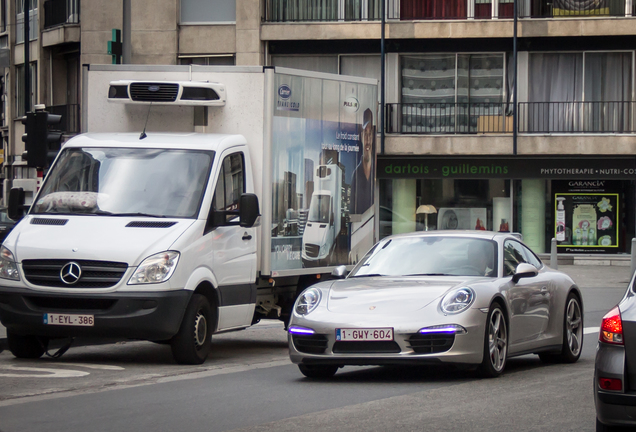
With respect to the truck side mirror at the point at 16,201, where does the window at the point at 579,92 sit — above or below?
above

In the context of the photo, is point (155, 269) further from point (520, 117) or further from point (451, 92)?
point (520, 117)

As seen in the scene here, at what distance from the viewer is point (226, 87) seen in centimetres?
1247

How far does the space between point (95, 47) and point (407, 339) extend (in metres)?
27.5

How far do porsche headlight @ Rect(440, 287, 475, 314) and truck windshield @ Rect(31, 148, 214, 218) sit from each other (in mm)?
3086

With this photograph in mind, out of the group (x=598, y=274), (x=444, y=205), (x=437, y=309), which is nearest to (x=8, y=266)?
(x=437, y=309)

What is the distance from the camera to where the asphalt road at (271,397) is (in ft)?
23.9

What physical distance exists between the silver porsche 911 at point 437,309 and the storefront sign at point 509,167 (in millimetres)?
22857

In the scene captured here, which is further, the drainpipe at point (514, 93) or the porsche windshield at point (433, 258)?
the drainpipe at point (514, 93)

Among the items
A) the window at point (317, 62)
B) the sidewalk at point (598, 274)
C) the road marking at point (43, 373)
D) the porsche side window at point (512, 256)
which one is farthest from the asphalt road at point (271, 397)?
the window at point (317, 62)

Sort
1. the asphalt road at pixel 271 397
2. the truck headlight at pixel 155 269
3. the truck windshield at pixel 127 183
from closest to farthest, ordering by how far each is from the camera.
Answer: the asphalt road at pixel 271 397, the truck headlight at pixel 155 269, the truck windshield at pixel 127 183

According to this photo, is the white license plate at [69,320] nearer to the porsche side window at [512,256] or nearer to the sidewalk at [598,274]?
the porsche side window at [512,256]

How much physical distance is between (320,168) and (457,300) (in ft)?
14.4

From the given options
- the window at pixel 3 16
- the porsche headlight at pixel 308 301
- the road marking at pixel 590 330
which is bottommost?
the road marking at pixel 590 330

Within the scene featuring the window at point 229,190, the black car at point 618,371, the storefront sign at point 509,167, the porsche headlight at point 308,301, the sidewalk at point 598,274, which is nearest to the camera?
the black car at point 618,371
